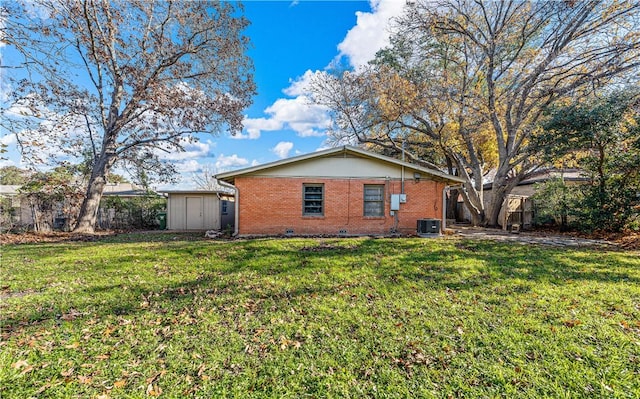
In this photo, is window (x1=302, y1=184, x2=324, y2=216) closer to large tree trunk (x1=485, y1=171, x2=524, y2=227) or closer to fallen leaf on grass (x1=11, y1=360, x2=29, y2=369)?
fallen leaf on grass (x1=11, y1=360, x2=29, y2=369)

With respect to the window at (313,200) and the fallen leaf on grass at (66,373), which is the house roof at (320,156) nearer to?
the window at (313,200)

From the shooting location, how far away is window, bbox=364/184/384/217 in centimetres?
1173

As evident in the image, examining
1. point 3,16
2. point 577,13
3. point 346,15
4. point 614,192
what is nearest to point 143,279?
point 3,16

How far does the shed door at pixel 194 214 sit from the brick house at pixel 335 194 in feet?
15.7

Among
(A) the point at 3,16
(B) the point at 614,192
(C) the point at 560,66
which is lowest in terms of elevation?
(B) the point at 614,192

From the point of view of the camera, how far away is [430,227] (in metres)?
11.2

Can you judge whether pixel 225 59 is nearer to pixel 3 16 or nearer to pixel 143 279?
pixel 3 16

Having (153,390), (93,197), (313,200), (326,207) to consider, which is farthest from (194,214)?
(153,390)

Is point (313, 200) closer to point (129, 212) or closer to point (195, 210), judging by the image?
point (195, 210)

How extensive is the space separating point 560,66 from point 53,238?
73.6 ft

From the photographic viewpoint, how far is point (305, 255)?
7.48 metres

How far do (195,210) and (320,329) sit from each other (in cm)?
1351

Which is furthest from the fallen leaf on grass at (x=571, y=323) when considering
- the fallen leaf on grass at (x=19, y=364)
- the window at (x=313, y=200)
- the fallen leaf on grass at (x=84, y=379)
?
the window at (x=313, y=200)

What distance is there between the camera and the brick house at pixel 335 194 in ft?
36.9
